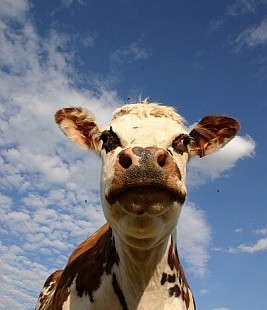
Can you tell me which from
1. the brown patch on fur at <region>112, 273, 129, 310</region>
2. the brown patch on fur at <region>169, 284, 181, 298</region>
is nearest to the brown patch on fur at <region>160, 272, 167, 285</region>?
the brown patch on fur at <region>169, 284, 181, 298</region>

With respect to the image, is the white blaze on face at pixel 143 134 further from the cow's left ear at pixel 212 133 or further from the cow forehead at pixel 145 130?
the cow's left ear at pixel 212 133

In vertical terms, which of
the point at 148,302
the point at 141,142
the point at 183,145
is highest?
the point at 183,145

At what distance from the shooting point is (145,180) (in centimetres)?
393

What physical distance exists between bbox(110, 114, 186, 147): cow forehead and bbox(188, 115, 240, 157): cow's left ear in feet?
1.82

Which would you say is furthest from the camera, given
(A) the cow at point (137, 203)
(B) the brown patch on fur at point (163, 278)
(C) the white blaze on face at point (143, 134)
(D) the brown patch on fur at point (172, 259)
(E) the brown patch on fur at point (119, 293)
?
(D) the brown patch on fur at point (172, 259)

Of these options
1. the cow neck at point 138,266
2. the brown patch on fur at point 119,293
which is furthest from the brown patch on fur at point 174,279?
the brown patch on fur at point 119,293

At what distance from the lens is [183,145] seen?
522cm

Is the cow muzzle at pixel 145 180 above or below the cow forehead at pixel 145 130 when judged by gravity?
below

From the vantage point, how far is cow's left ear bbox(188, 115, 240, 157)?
236 inches

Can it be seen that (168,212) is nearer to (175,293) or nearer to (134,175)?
(134,175)

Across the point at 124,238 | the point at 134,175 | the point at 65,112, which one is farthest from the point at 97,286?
the point at 65,112

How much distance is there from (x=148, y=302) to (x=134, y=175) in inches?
66.1

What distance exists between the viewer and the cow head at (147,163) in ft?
13.1

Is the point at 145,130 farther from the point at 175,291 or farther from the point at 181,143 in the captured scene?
the point at 175,291
